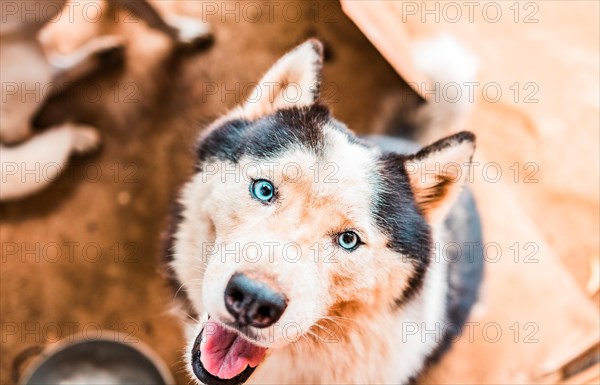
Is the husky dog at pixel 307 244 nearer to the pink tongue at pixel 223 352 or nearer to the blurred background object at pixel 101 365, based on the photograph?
the pink tongue at pixel 223 352

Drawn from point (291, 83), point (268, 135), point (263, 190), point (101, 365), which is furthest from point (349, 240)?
Result: point (101, 365)

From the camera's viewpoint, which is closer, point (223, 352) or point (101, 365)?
point (223, 352)

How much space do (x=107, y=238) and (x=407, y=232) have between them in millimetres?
1663

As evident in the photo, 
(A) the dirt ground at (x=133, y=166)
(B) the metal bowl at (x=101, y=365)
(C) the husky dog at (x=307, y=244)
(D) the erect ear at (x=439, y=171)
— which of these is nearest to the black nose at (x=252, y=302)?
(C) the husky dog at (x=307, y=244)

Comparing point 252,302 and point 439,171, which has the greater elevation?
point 439,171

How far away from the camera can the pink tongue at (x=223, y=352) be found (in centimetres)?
157

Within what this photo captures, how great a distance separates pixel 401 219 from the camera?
1.62 metres

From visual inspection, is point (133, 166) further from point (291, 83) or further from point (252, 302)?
point (252, 302)

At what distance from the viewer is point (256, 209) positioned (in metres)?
1.52

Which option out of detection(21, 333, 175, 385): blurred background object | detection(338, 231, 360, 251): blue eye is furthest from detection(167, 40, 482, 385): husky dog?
detection(21, 333, 175, 385): blurred background object

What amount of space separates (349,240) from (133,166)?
161 cm

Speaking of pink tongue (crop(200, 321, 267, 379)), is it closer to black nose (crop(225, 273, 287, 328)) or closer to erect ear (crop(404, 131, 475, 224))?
black nose (crop(225, 273, 287, 328))

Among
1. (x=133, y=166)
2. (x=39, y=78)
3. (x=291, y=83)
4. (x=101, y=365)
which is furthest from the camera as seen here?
(x=133, y=166)

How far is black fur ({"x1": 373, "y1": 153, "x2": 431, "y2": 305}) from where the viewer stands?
1.58m
